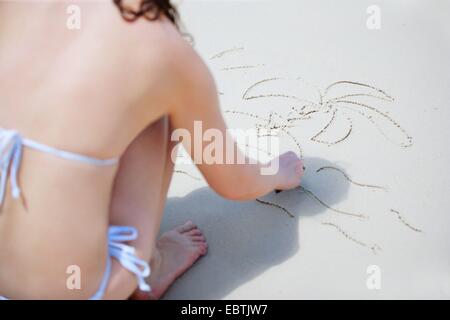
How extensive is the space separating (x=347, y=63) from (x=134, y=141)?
95 centimetres

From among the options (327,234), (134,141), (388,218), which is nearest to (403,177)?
(388,218)

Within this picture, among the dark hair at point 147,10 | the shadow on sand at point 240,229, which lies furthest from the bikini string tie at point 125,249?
the dark hair at point 147,10

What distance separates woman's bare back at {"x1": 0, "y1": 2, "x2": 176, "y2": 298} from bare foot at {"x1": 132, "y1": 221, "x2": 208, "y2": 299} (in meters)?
0.31

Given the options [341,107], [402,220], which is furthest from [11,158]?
[341,107]

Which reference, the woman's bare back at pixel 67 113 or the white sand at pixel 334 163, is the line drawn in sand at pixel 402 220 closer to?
the white sand at pixel 334 163

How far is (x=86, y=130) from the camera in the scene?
29.3 inches

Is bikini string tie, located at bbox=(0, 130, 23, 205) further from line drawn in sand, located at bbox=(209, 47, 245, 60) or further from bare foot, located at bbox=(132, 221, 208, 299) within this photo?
line drawn in sand, located at bbox=(209, 47, 245, 60)

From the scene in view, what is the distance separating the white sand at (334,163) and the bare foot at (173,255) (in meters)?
0.03

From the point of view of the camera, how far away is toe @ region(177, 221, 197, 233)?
4.09 feet

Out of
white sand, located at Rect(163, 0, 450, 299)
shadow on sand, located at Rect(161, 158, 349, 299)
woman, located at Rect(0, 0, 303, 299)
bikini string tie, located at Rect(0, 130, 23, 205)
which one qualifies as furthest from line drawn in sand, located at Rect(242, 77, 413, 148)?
bikini string tie, located at Rect(0, 130, 23, 205)

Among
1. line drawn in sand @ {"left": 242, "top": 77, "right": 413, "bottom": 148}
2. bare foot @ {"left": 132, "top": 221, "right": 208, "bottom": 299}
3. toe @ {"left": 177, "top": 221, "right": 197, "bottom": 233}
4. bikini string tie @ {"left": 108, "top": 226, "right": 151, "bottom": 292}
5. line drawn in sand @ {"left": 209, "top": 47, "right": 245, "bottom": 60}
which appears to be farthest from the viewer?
line drawn in sand @ {"left": 209, "top": 47, "right": 245, "bottom": 60}

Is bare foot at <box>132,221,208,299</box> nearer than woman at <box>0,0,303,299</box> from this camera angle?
No

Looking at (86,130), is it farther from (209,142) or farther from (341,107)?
(341,107)

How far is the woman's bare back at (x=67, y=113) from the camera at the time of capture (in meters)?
0.72
